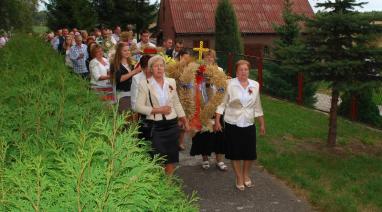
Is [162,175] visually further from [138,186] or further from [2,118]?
[2,118]

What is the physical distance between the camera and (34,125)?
407cm

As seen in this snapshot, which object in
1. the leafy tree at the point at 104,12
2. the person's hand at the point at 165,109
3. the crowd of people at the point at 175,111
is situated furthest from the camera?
the leafy tree at the point at 104,12

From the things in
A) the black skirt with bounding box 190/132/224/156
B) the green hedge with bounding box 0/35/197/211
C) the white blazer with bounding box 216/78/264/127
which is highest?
the green hedge with bounding box 0/35/197/211

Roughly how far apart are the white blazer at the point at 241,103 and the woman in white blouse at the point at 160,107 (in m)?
0.87

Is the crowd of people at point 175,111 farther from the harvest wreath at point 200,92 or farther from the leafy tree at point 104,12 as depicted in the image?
the leafy tree at point 104,12

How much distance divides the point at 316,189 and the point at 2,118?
15.3ft

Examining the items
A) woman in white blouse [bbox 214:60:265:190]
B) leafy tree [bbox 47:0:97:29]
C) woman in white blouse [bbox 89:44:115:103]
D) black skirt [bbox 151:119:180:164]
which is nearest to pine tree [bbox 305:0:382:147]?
woman in white blouse [bbox 214:60:265:190]

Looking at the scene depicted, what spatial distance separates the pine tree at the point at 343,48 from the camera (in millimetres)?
9055

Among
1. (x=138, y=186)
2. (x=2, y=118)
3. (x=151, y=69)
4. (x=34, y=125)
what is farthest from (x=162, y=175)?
(x=151, y=69)

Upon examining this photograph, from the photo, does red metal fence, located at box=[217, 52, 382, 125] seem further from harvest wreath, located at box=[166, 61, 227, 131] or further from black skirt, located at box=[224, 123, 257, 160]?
black skirt, located at box=[224, 123, 257, 160]

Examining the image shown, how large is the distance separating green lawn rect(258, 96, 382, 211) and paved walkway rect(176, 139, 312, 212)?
0.26 m

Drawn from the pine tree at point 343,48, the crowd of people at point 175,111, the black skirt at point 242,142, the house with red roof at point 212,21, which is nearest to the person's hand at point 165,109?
the crowd of people at point 175,111

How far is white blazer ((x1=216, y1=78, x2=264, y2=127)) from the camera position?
6.85m

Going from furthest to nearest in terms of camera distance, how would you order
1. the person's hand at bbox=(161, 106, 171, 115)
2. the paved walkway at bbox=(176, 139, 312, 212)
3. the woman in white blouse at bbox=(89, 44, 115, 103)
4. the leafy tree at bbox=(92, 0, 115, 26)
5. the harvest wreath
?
the leafy tree at bbox=(92, 0, 115, 26), the woman in white blouse at bbox=(89, 44, 115, 103), the harvest wreath, the paved walkway at bbox=(176, 139, 312, 212), the person's hand at bbox=(161, 106, 171, 115)
